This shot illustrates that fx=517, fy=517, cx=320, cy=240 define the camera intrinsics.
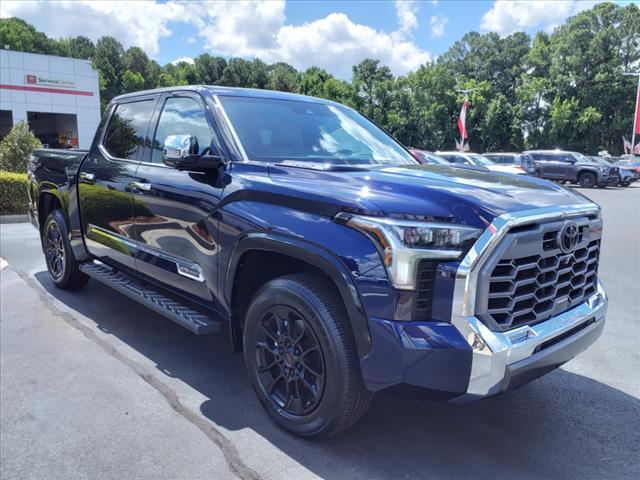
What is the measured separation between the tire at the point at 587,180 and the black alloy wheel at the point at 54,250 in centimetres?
2588

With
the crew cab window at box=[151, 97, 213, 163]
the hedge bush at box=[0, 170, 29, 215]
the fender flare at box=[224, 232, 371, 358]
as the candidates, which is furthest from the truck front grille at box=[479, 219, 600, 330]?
the hedge bush at box=[0, 170, 29, 215]

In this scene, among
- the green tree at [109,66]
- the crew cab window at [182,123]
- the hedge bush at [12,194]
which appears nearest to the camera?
the crew cab window at [182,123]

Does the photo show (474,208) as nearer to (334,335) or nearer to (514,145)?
(334,335)

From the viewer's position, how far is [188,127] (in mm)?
3816

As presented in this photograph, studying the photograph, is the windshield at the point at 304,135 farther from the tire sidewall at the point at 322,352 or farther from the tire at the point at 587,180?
the tire at the point at 587,180

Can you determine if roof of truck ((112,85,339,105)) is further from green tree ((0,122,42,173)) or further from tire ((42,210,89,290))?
green tree ((0,122,42,173))

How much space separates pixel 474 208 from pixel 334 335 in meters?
0.89

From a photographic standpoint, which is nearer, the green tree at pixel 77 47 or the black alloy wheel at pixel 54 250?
the black alloy wheel at pixel 54 250

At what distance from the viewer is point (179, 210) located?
352 cm

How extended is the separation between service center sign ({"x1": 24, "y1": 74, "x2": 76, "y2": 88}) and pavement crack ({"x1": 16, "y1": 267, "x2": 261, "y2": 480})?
3465cm

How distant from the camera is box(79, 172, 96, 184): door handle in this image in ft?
15.4

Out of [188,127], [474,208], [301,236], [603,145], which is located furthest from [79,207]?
[603,145]

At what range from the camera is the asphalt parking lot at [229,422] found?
8.80 feet

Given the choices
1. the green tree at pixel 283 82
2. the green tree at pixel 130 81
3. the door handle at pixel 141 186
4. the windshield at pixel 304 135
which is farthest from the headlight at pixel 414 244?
the green tree at pixel 130 81
